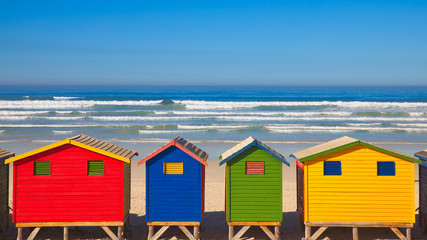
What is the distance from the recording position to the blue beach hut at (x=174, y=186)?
12.1 m

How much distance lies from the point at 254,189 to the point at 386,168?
3407mm

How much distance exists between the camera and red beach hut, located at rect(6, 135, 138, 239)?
39.8 ft

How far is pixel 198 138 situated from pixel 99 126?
11.8 meters

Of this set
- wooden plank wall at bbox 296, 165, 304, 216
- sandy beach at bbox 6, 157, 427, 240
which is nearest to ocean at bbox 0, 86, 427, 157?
sandy beach at bbox 6, 157, 427, 240

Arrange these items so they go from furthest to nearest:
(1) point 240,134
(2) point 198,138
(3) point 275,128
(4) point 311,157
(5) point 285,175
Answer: (3) point 275,128
(1) point 240,134
(2) point 198,138
(5) point 285,175
(4) point 311,157

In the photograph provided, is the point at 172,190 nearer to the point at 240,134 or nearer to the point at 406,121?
Result: the point at 240,134

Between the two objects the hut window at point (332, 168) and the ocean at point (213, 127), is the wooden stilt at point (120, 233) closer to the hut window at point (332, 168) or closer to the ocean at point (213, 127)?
the hut window at point (332, 168)

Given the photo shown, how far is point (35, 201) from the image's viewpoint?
12203mm

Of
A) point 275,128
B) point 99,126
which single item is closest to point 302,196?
point 275,128

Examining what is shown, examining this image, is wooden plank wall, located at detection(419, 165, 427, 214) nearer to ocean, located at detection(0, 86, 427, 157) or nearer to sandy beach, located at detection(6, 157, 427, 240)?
sandy beach, located at detection(6, 157, 427, 240)

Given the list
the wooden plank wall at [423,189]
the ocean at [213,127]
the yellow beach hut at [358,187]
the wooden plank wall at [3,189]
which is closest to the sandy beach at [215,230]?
the wooden plank wall at [3,189]

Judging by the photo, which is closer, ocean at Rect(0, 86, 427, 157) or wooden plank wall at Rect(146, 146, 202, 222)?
wooden plank wall at Rect(146, 146, 202, 222)

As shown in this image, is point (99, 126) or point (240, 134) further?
point (99, 126)

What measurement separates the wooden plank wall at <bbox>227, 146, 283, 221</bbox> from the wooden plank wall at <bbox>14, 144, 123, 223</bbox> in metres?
2.89
